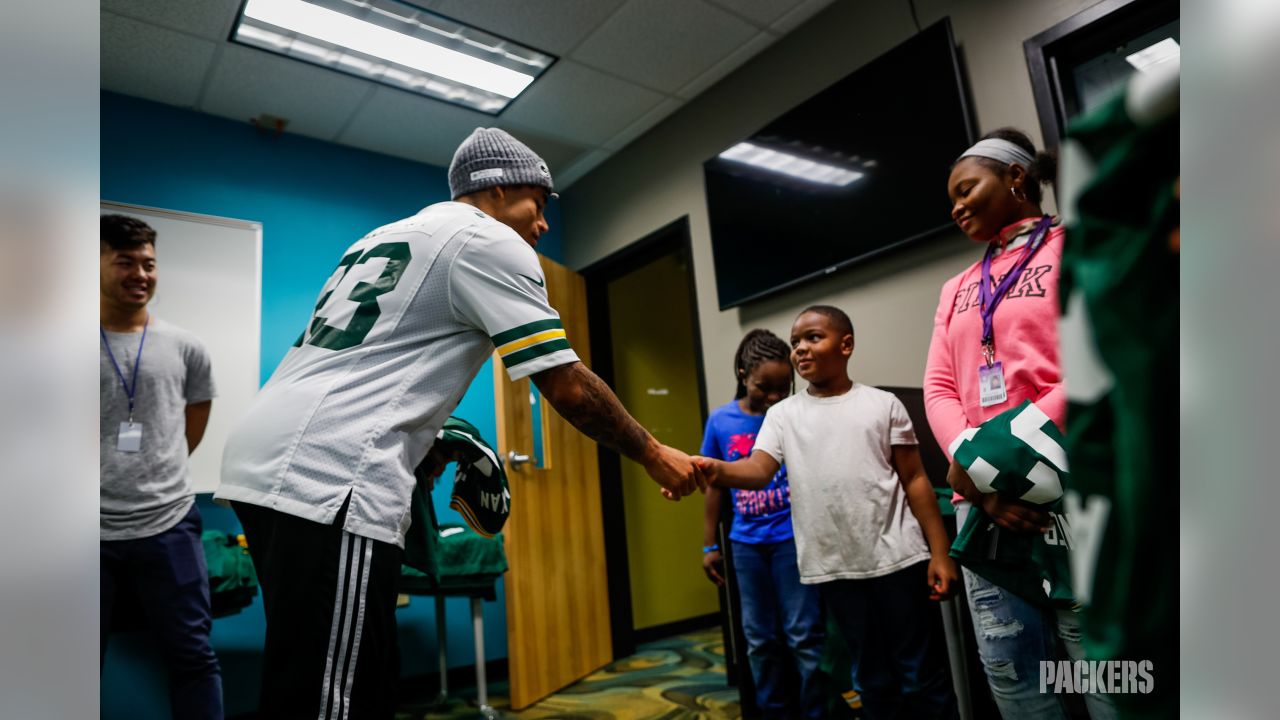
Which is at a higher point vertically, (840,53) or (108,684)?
(840,53)

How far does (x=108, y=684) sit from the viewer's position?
2.86 meters

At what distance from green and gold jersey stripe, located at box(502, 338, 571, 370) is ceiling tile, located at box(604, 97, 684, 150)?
2752 millimetres

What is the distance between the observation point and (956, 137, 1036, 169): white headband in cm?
146

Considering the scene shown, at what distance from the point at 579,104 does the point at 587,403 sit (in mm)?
2725

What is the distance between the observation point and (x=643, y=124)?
3.90m

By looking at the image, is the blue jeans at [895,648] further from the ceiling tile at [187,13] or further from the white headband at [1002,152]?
the ceiling tile at [187,13]

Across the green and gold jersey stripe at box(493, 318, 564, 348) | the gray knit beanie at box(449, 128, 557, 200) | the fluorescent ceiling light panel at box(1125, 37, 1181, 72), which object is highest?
the fluorescent ceiling light panel at box(1125, 37, 1181, 72)

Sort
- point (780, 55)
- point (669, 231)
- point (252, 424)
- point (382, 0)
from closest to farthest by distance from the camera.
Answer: point (252, 424), point (382, 0), point (780, 55), point (669, 231)

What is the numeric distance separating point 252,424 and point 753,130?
269 cm

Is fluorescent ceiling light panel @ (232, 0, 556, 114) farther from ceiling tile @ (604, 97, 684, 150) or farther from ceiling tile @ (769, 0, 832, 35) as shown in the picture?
ceiling tile @ (769, 0, 832, 35)

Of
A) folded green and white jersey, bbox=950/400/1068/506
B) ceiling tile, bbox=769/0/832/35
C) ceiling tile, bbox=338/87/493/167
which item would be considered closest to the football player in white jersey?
folded green and white jersey, bbox=950/400/1068/506
